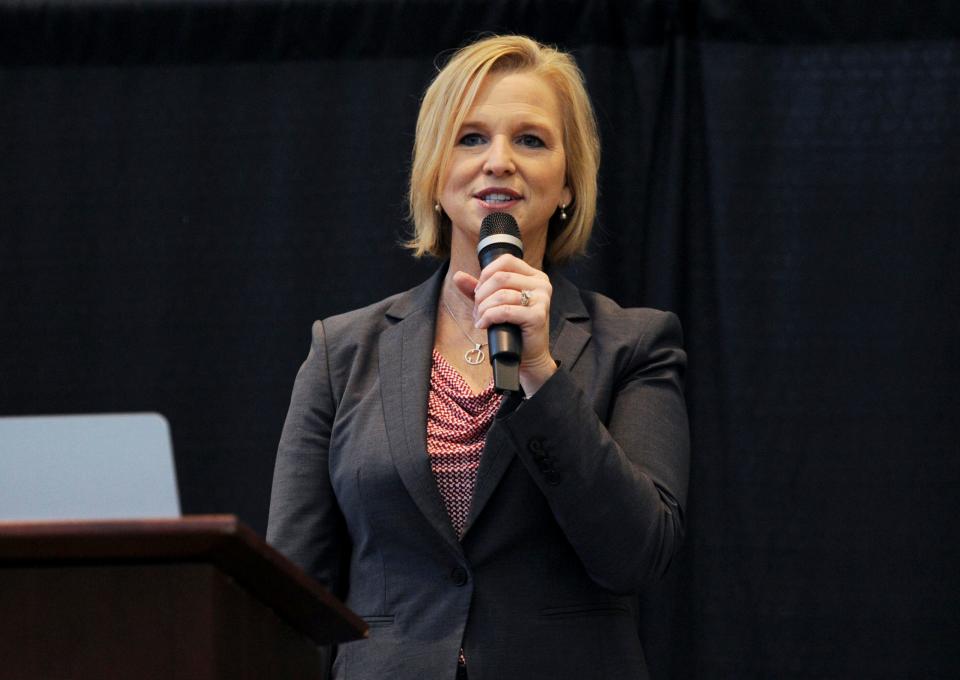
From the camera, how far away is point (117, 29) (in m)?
3.01

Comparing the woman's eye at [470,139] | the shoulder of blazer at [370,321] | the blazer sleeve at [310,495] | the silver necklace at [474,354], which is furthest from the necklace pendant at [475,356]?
the woman's eye at [470,139]

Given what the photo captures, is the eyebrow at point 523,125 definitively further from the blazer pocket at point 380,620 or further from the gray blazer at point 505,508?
the blazer pocket at point 380,620

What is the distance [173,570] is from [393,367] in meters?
0.89

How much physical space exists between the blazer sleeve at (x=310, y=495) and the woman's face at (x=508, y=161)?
0.35 meters

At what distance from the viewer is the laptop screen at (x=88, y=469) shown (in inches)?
45.6

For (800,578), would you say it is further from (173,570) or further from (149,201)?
(173,570)

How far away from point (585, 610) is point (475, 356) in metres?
0.45

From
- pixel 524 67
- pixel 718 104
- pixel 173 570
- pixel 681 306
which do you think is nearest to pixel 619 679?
pixel 173 570

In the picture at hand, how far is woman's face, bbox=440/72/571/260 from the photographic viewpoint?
Answer: 2072 millimetres

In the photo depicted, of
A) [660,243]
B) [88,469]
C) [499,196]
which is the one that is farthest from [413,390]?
[660,243]

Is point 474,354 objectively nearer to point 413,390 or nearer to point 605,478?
point 413,390

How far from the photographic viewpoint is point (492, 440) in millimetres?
1850

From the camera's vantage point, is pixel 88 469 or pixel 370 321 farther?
pixel 370 321

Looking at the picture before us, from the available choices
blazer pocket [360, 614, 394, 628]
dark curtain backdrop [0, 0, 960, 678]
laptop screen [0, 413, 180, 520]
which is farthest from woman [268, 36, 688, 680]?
dark curtain backdrop [0, 0, 960, 678]
